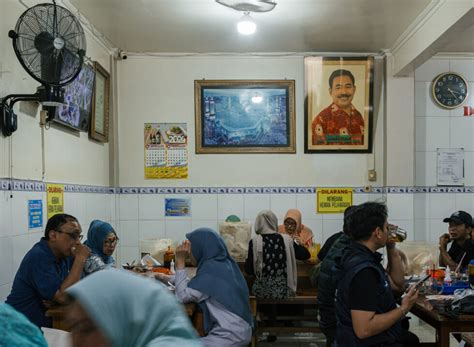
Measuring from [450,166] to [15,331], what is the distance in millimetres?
5982

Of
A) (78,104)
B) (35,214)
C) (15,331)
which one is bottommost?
(15,331)

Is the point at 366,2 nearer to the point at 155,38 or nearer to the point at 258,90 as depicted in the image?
the point at 258,90

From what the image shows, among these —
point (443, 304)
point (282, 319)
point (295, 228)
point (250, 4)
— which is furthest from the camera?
point (295, 228)

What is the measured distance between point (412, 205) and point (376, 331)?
399 centimetres

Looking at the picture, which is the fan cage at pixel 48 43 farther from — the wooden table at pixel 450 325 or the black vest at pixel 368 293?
the wooden table at pixel 450 325

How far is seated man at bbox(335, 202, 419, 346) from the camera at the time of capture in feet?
8.54

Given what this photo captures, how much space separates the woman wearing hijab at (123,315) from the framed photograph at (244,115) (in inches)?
205

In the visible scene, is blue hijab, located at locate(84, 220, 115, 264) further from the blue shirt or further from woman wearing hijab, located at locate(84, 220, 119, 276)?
the blue shirt

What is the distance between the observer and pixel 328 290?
3.42 metres

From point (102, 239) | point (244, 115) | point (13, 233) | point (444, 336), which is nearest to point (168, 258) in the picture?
point (102, 239)

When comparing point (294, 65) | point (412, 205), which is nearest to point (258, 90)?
point (294, 65)

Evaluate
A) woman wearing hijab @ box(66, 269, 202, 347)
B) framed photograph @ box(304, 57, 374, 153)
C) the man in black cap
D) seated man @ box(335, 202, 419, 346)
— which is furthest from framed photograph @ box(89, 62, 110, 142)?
woman wearing hijab @ box(66, 269, 202, 347)

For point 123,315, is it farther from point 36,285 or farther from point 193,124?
point 193,124

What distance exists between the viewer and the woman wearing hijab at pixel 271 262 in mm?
4902
